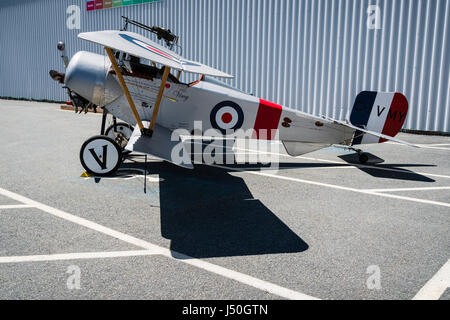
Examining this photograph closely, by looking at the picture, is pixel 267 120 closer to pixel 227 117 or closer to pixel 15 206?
pixel 227 117

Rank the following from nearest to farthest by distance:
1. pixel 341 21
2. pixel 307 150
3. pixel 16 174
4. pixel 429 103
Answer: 1. pixel 16 174
2. pixel 307 150
3. pixel 429 103
4. pixel 341 21

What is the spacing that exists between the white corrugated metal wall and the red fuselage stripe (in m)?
7.60

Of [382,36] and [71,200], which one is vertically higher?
[382,36]

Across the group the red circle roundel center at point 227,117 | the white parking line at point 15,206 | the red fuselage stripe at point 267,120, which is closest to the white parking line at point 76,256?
the white parking line at point 15,206

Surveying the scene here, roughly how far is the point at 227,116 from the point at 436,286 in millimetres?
5135

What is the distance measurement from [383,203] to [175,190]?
134 inches

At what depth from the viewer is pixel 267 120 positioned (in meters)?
7.71

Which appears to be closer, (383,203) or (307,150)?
(383,203)

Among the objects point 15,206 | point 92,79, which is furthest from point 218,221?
point 92,79

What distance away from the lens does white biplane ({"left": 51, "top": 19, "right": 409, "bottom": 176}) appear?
21.9ft
